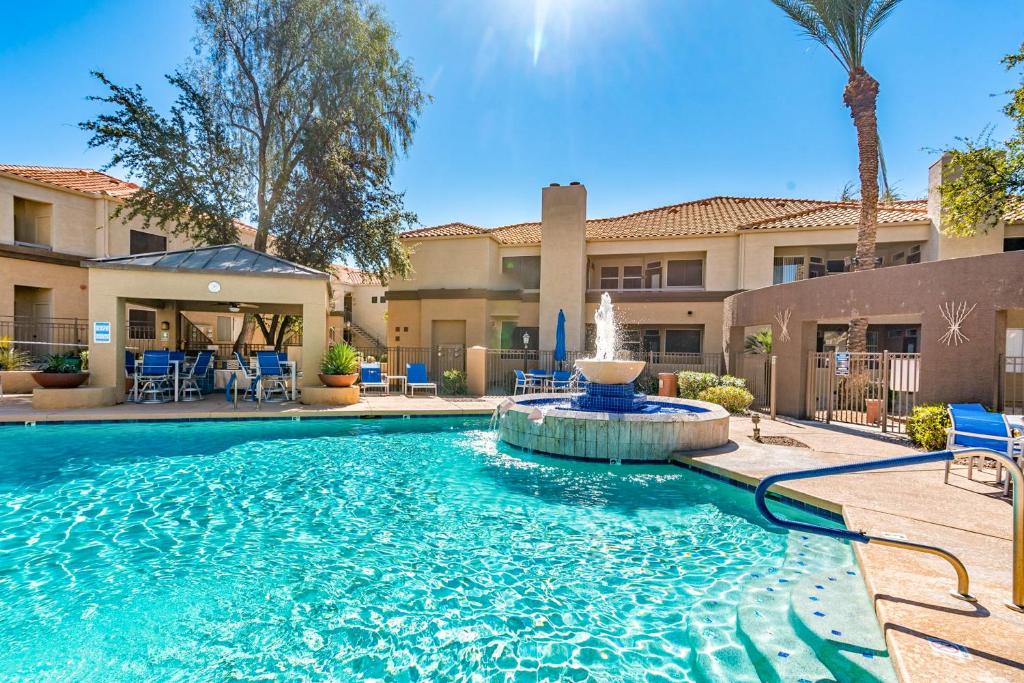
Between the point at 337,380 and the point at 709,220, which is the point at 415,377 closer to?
the point at 337,380

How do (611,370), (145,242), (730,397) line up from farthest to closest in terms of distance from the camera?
1. (145,242)
2. (730,397)
3. (611,370)

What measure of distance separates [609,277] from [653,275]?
2.23 m

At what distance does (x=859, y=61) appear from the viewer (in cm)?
1393

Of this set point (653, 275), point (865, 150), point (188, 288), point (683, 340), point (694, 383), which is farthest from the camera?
point (653, 275)

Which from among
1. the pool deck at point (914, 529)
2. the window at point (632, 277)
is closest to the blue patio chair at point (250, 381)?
the pool deck at point (914, 529)

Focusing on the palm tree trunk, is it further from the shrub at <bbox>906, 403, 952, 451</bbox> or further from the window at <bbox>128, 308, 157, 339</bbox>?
the window at <bbox>128, 308, 157, 339</bbox>

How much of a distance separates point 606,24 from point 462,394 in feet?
40.8

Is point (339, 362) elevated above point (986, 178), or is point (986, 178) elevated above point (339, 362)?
point (986, 178)

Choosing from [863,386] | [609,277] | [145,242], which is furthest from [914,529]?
[145,242]

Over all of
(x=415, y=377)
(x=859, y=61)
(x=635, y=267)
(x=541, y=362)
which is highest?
(x=859, y=61)

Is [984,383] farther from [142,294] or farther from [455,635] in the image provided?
[142,294]

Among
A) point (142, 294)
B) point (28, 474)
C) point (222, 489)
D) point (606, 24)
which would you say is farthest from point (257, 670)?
point (606, 24)

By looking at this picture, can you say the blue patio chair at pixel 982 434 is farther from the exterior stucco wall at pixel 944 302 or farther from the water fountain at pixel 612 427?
the water fountain at pixel 612 427

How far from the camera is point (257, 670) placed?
323cm
